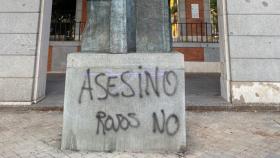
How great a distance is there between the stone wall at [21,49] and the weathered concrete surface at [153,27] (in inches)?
139

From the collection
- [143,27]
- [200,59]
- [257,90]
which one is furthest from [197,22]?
[143,27]

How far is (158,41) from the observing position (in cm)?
394

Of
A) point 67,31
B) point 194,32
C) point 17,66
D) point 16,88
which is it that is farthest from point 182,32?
point 16,88

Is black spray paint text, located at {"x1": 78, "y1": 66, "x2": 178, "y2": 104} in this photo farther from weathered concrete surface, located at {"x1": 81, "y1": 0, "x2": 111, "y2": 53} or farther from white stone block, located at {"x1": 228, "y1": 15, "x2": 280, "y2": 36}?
white stone block, located at {"x1": 228, "y1": 15, "x2": 280, "y2": 36}

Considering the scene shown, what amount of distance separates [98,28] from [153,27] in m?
0.85

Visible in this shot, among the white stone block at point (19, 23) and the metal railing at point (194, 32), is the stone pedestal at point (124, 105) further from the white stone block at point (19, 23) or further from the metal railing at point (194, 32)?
the metal railing at point (194, 32)

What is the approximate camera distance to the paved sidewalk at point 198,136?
139 inches

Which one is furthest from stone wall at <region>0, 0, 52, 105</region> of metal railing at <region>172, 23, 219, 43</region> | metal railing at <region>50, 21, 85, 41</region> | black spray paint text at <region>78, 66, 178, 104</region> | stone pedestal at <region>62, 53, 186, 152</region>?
metal railing at <region>172, 23, 219, 43</region>

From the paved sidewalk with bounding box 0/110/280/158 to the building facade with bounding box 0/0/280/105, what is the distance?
0.68m

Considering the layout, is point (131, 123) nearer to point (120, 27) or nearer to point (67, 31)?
point (120, 27)

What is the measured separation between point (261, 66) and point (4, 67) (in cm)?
643

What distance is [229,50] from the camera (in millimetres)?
6578

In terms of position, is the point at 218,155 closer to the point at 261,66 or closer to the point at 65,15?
the point at 261,66

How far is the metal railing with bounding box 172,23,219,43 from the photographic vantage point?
46.8 feet
